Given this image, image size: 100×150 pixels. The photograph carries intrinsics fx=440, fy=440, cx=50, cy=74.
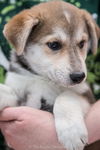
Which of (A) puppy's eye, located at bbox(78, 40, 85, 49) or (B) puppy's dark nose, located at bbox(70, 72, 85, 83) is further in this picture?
(A) puppy's eye, located at bbox(78, 40, 85, 49)

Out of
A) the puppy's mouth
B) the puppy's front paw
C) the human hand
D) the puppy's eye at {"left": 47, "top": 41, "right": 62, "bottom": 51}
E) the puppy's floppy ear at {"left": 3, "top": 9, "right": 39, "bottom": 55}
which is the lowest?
the human hand

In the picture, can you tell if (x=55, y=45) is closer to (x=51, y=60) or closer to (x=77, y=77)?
(x=51, y=60)

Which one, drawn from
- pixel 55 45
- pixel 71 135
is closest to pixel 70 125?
pixel 71 135

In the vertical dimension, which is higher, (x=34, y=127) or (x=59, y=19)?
(x=59, y=19)

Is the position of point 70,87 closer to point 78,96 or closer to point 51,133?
point 78,96

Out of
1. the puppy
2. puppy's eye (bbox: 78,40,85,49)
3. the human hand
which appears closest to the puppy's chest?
the puppy

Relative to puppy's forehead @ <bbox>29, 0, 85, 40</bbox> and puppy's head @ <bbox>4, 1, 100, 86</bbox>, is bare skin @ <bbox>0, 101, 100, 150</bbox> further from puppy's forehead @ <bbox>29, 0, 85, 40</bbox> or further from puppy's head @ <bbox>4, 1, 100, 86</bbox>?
puppy's forehead @ <bbox>29, 0, 85, 40</bbox>

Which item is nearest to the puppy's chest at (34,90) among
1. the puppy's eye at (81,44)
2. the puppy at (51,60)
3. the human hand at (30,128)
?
the puppy at (51,60)

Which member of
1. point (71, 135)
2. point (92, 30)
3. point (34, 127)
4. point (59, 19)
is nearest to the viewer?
point (71, 135)
